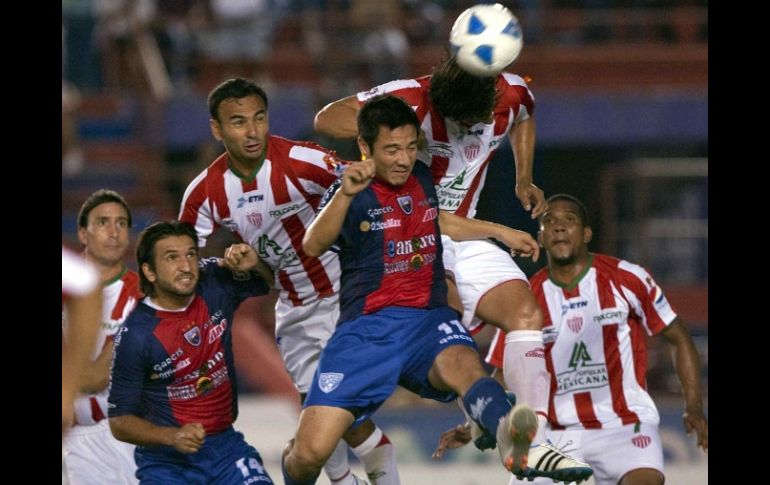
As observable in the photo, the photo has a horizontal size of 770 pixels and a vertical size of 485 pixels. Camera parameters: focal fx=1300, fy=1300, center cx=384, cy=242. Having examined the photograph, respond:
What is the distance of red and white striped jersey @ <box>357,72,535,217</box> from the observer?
6480 millimetres

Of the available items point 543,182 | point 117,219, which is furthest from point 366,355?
point 543,182

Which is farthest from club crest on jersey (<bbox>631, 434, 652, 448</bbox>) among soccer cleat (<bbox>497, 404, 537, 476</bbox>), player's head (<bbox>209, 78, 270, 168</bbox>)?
player's head (<bbox>209, 78, 270, 168</bbox>)

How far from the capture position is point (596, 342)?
24.8ft

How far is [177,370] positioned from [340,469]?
1.23m

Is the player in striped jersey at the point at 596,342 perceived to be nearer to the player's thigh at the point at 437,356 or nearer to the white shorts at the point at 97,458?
the player's thigh at the point at 437,356

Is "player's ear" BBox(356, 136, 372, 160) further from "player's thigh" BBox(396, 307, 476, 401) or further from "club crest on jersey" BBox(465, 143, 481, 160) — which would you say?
"club crest on jersey" BBox(465, 143, 481, 160)

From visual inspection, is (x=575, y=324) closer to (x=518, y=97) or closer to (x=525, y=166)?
(x=525, y=166)

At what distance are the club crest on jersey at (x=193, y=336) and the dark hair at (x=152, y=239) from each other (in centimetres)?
27

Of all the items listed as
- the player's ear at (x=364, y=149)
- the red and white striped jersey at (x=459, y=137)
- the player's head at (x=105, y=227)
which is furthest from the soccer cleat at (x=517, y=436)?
the player's head at (x=105, y=227)

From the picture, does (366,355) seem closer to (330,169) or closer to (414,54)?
(330,169)

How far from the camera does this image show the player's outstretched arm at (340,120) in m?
6.21

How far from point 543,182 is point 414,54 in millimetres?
2681

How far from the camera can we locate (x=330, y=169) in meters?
6.62

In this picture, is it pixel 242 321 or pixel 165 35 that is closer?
pixel 242 321
